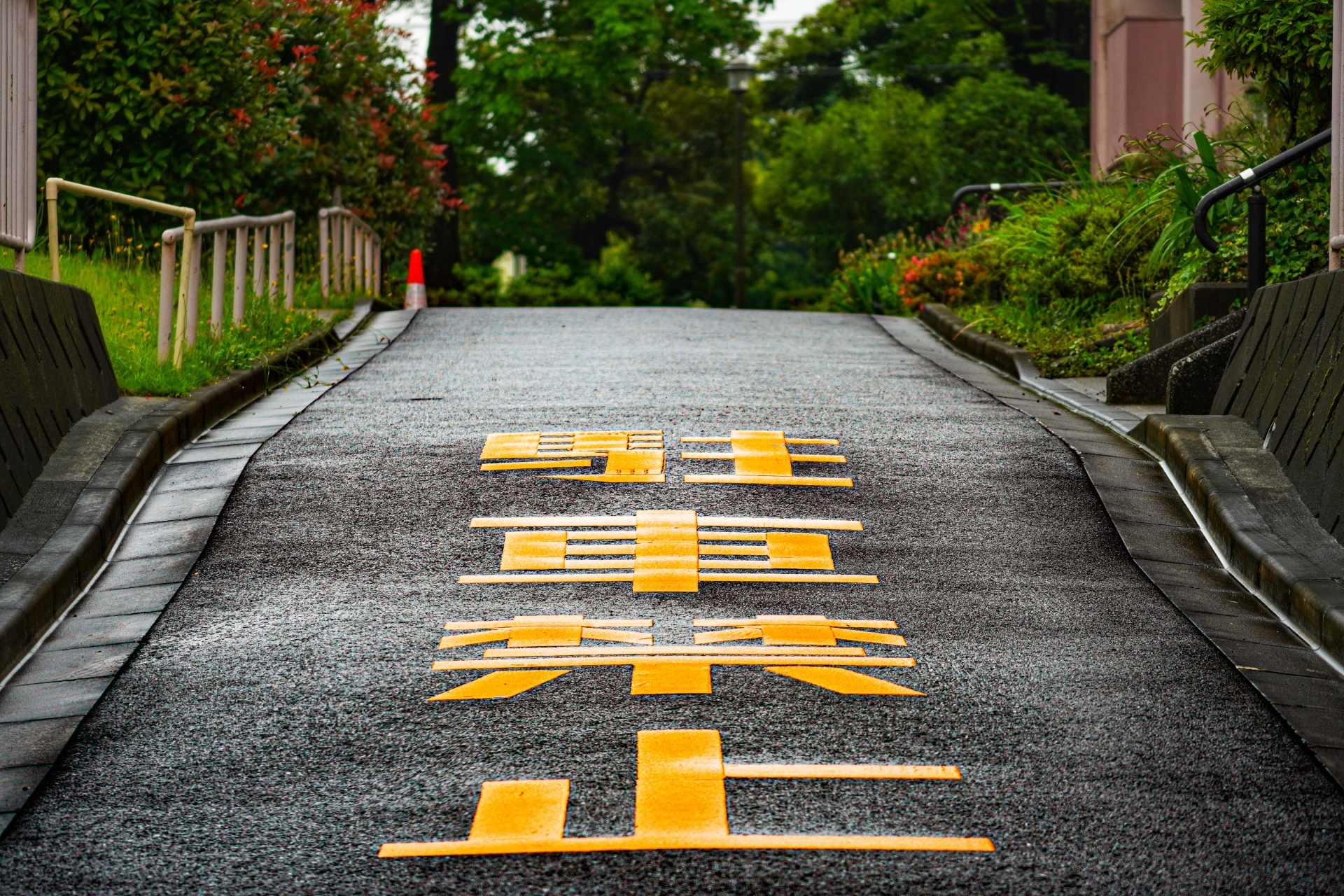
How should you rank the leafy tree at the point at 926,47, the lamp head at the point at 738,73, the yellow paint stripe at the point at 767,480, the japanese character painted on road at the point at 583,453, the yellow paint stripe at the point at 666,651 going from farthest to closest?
the leafy tree at the point at 926,47 < the lamp head at the point at 738,73 < the japanese character painted on road at the point at 583,453 < the yellow paint stripe at the point at 767,480 < the yellow paint stripe at the point at 666,651

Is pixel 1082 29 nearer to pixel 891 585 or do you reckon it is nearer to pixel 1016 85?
pixel 1016 85

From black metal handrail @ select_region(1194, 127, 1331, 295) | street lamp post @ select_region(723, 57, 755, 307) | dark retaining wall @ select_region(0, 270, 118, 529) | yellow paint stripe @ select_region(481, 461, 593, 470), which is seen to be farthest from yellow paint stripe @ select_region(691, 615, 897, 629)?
street lamp post @ select_region(723, 57, 755, 307)

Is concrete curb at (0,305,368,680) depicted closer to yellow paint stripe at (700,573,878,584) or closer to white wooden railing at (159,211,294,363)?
white wooden railing at (159,211,294,363)

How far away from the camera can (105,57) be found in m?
14.8

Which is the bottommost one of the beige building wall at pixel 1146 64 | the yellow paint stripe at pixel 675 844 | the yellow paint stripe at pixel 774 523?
the yellow paint stripe at pixel 675 844

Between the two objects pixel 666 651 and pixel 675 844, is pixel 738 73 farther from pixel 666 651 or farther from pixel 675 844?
pixel 675 844

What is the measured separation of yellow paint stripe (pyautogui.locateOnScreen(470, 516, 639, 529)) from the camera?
7.39 meters

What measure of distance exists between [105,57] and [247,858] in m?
12.4

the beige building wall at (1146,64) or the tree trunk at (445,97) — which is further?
the tree trunk at (445,97)

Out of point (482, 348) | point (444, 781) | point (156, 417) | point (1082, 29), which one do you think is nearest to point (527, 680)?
point (444, 781)

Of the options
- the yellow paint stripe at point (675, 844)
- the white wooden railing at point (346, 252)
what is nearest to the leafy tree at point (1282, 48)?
the yellow paint stripe at point (675, 844)

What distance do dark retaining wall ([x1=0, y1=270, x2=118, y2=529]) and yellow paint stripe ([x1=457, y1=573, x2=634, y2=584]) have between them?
1.90 m

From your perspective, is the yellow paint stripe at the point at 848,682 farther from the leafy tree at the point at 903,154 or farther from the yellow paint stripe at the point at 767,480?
the leafy tree at the point at 903,154

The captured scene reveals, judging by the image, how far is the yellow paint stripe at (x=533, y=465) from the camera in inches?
333
